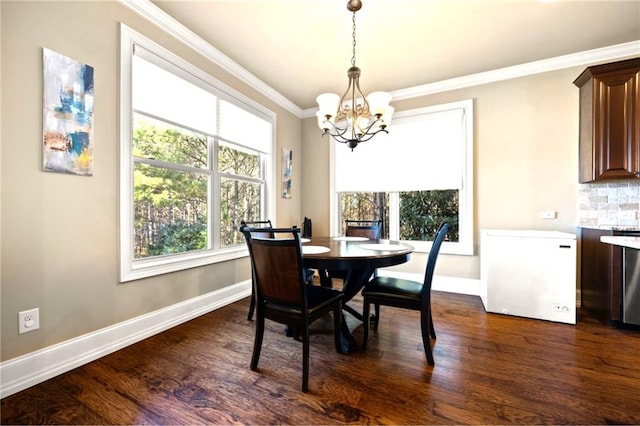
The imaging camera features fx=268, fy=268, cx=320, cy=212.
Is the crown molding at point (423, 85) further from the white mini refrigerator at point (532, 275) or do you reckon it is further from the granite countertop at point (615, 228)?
the white mini refrigerator at point (532, 275)

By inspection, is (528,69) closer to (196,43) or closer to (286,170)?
(286,170)

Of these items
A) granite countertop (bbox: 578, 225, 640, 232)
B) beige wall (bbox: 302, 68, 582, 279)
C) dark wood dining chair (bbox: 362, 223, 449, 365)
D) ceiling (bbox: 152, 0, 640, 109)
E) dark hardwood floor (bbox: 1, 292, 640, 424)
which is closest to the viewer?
dark hardwood floor (bbox: 1, 292, 640, 424)

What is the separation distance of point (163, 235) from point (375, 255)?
1.96 m

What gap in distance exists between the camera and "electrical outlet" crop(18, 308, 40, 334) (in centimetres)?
157

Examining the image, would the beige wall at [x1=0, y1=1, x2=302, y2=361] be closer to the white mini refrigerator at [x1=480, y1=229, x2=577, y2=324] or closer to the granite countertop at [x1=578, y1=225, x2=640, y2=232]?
the white mini refrigerator at [x1=480, y1=229, x2=577, y2=324]

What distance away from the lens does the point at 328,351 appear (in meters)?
1.96

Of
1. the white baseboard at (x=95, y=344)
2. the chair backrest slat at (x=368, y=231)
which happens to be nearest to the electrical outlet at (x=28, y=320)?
the white baseboard at (x=95, y=344)

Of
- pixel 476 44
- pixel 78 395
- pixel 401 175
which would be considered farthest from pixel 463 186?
pixel 78 395

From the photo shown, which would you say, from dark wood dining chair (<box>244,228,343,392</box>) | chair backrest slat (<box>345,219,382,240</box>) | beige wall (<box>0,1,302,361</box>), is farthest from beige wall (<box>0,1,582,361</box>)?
chair backrest slat (<box>345,219,382,240</box>)

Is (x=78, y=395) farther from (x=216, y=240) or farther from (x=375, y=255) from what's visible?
(x=375, y=255)

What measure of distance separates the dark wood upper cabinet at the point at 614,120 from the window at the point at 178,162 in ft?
11.8

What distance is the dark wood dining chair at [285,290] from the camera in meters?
1.53

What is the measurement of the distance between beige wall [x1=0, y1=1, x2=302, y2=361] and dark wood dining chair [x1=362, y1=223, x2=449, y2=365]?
6.05ft

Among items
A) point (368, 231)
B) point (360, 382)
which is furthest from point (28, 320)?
point (368, 231)
